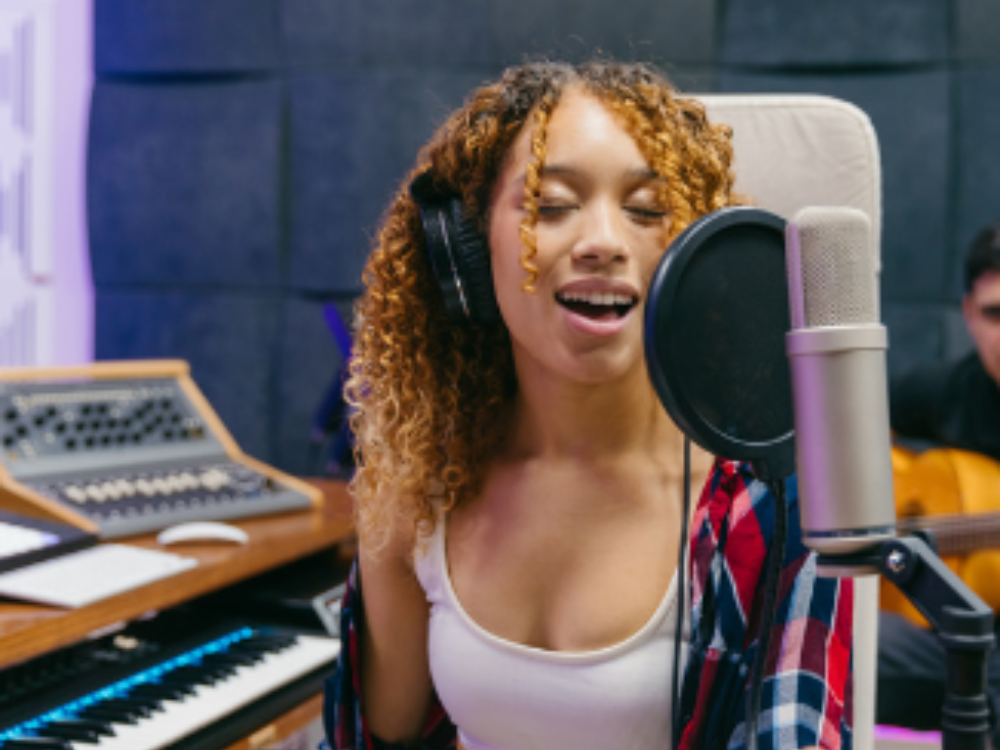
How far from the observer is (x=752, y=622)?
3.02ft

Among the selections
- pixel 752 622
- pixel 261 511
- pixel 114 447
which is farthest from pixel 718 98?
pixel 114 447

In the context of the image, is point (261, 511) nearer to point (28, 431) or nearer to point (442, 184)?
point (28, 431)

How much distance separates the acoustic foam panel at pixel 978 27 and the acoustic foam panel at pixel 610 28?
0.62 m

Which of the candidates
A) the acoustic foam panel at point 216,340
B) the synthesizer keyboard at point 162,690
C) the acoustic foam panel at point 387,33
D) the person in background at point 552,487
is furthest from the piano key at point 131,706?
the acoustic foam panel at point 387,33

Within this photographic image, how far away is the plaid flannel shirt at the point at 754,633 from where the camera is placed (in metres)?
0.85

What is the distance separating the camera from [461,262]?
1.06m

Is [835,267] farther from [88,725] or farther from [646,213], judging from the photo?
[88,725]

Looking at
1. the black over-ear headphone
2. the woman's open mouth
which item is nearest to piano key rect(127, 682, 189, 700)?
the black over-ear headphone

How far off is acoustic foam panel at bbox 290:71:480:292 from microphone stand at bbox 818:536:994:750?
247 cm

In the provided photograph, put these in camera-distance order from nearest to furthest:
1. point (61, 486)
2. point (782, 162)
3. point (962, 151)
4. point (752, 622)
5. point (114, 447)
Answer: point (752, 622), point (782, 162), point (61, 486), point (114, 447), point (962, 151)

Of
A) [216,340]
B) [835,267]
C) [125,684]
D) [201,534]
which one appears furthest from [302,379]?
[835,267]

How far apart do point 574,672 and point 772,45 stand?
2.20 meters

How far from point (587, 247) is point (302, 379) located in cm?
213

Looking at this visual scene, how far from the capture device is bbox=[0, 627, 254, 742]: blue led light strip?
3.87ft
